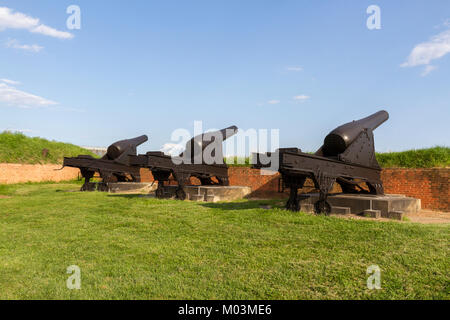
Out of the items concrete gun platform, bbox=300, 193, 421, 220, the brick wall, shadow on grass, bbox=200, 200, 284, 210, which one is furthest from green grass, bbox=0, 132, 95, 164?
concrete gun platform, bbox=300, 193, 421, 220

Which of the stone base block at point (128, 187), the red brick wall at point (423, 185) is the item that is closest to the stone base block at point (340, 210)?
the red brick wall at point (423, 185)

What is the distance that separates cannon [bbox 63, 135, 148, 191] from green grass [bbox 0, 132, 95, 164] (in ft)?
24.0

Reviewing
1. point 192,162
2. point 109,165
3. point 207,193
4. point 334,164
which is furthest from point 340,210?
point 109,165

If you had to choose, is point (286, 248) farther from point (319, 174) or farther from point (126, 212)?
point (126, 212)

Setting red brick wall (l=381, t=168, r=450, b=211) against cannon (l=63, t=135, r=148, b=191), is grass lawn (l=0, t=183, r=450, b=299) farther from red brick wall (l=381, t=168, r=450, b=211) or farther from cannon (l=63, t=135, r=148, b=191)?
cannon (l=63, t=135, r=148, b=191)

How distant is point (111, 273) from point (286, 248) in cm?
246

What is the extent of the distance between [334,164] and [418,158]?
5.44 m

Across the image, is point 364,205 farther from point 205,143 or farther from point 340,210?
point 205,143

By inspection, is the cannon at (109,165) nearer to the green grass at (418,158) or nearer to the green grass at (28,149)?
the green grass at (28,149)

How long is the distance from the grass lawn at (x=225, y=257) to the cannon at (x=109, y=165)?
332 inches

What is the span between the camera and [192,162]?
12.4 metres

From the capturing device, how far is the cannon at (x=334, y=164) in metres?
7.37

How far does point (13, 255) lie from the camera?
199 inches
